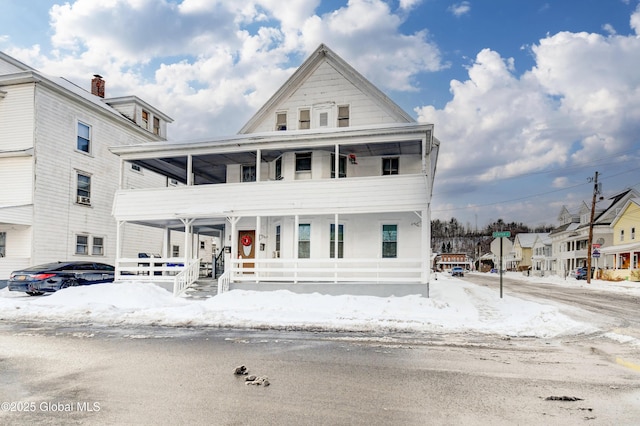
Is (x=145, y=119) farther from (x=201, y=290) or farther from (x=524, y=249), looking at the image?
(x=524, y=249)

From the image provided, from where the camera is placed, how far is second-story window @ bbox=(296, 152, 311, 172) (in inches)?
810

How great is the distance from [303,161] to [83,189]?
13.9m

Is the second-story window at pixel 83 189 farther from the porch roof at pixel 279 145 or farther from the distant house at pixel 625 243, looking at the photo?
the distant house at pixel 625 243

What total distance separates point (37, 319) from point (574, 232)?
67070 mm

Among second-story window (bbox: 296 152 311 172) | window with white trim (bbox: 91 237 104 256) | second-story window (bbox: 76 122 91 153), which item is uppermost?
second-story window (bbox: 76 122 91 153)

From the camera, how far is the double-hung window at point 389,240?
19812 mm

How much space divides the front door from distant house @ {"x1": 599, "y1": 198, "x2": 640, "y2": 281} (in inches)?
1494

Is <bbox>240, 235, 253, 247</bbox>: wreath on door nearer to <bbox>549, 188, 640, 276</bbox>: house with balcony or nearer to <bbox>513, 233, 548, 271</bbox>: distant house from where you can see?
<bbox>549, 188, 640, 276</bbox>: house with balcony

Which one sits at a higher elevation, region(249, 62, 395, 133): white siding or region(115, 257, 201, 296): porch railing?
region(249, 62, 395, 133): white siding

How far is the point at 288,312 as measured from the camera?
1387cm

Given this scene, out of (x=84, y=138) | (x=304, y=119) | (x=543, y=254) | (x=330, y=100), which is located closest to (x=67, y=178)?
(x=84, y=138)

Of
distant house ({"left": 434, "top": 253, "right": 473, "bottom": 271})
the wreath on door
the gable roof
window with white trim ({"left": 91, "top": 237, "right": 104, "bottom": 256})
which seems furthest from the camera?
distant house ({"left": 434, "top": 253, "right": 473, "bottom": 271})

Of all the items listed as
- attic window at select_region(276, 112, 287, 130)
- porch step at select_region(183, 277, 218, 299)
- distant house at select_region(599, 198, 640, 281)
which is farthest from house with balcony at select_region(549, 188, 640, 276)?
porch step at select_region(183, 277, 218, 299)

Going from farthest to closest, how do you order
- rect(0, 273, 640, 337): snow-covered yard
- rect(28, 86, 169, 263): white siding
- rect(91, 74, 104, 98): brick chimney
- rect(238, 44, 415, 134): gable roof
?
rect(91, 74, 104, 98): brick chimney → rect(28, 86, 169, 263): white siding → rect(238, 44, 415, 134): gable roof → rect(0, 273, 640, 337): snow-covered yard
